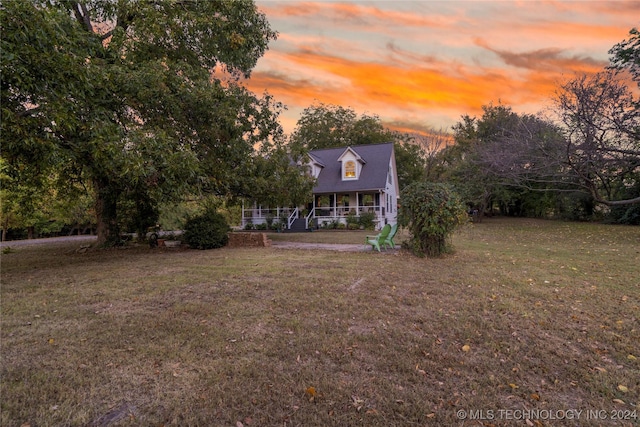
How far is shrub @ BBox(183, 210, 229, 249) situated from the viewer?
37.8 feet

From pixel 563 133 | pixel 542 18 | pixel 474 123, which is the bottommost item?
pixel 563 133

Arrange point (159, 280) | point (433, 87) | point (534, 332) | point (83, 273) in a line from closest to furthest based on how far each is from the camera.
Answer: point (534, 332) < point (159, 280) < point (83, 273) < point (433, 87)

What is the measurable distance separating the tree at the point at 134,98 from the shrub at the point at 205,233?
51.5 inches

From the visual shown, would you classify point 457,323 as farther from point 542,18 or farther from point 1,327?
point 542,18

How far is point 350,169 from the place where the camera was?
24484 millimetres

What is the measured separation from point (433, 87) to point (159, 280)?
10.9m

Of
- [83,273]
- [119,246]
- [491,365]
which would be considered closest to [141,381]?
[491,365]

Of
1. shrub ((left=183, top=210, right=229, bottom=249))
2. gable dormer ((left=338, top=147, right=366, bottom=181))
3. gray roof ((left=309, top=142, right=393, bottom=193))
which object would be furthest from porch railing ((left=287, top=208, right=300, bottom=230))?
shrub ((left=183, top=210, right=229, bottom=249))

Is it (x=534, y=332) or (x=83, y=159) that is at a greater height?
(x=83, y=159)

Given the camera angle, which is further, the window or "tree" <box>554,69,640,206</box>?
the window

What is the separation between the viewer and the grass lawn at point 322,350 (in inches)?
96.3

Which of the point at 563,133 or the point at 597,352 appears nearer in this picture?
the point at 597,352

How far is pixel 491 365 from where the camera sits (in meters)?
3.08

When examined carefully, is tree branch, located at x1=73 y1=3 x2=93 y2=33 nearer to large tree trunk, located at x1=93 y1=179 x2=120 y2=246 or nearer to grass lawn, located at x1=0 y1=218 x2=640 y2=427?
large tree trunk, located at x1=93 y1=179 x2=120 y2=246
